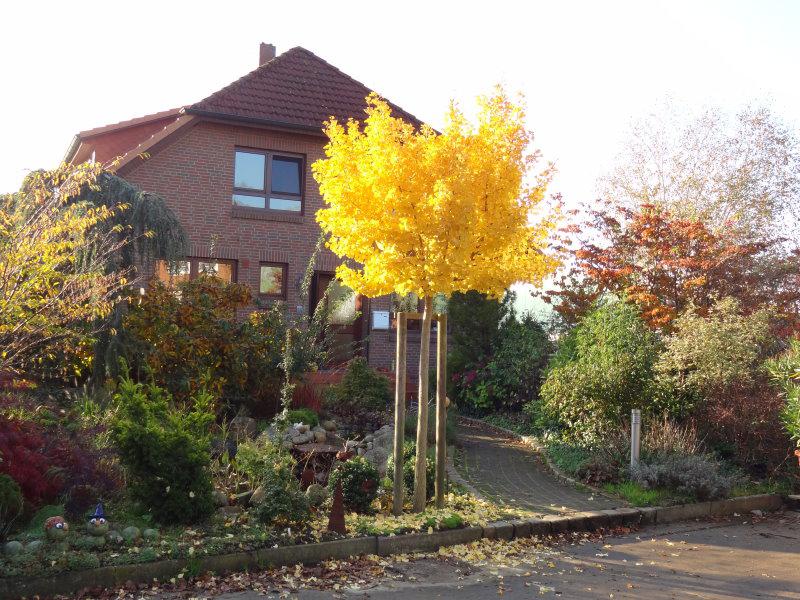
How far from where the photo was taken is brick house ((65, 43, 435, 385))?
17.5 meters

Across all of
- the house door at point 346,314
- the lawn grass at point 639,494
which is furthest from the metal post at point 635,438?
the house door at point 346,314

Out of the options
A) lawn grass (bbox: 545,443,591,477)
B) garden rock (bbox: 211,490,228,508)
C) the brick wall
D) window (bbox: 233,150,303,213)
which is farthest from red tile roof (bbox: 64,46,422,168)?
garden rock (bbox: 211,490,228,508)

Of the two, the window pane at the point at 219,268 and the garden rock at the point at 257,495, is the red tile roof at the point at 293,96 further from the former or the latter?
the garden rock at the point at 257,495

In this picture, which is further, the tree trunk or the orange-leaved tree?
the orange-leaved tree

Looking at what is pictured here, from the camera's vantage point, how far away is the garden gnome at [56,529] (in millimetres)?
6176

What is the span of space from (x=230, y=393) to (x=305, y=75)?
1090 cm

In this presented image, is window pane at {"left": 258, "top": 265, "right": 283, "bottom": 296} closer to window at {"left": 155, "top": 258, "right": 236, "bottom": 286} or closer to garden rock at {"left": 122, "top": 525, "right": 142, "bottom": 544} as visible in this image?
window at {"left": 155, "top": 258, "right": 236, "bottom": 286}

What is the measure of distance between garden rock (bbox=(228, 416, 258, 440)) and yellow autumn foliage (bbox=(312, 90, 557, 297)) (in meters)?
3.49

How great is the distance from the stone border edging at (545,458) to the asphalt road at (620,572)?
136 centimetres

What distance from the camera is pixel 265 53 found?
2216cm

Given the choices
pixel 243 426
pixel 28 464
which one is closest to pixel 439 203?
pixel 28 464

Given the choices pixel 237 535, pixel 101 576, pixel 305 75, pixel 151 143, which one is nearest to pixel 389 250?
pixel 237 535

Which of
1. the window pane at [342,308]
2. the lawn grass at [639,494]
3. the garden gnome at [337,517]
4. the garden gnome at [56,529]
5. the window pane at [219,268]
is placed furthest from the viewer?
the window pane at [219,268]

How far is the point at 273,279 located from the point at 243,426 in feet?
25.3
